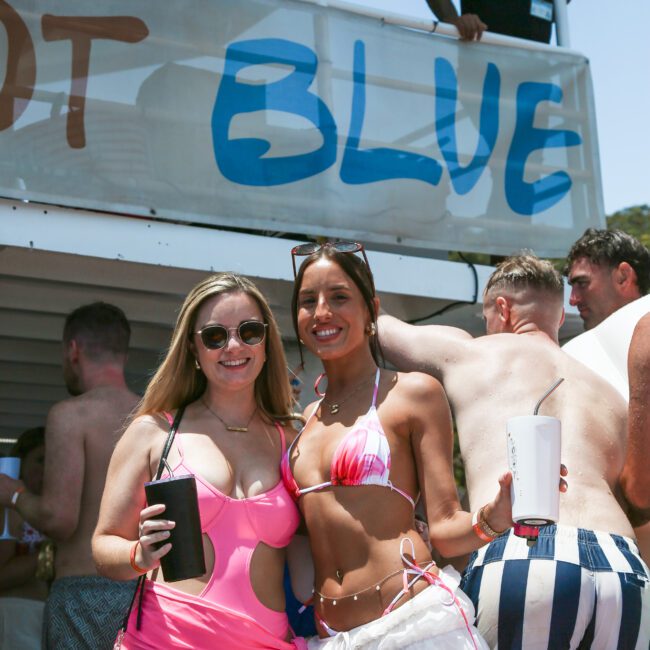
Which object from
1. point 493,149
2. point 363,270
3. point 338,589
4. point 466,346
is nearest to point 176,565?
point 338,589

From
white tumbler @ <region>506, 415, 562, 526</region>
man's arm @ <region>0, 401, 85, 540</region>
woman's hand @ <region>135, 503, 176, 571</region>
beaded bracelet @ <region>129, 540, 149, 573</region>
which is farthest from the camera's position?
man's arm @ <region>0, 401, 85, 540</region>

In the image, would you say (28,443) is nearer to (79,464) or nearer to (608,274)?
(79,464)

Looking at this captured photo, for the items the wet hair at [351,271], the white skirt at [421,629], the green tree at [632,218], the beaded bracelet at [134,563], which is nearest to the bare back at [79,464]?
the wet hair at [351,271]

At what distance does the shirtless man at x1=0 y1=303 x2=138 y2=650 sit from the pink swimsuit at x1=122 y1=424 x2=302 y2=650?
1134 mm

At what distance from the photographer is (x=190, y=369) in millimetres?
3121

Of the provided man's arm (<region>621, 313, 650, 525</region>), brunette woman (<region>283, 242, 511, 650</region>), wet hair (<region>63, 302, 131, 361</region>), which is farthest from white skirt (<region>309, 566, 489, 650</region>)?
wet hair (<region>63, 302, 131, 361</region>)

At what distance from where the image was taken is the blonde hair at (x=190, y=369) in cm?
307

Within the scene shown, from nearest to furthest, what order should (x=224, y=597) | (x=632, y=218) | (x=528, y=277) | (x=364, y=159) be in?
(x=224, y=597)
(x=528, y=277)
(x=364, y=159)
(x=632, y=218)

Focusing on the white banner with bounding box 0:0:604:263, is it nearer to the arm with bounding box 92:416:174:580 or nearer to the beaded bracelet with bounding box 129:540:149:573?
the arm with bounding box 92:416:174:580

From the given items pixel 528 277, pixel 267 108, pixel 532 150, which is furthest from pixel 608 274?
pixel 267 108

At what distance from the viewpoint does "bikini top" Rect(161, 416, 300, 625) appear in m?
2.74

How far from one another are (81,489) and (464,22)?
312 cm

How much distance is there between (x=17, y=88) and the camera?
4.21m

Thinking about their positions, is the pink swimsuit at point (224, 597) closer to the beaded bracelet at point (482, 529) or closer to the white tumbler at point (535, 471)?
the beaded bracelet at point (482, 529)
